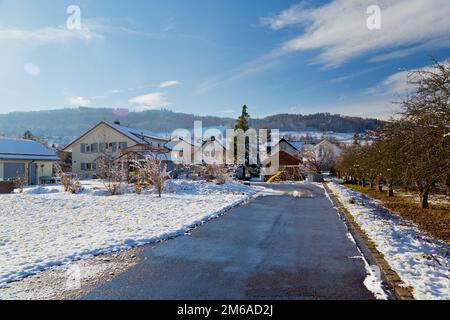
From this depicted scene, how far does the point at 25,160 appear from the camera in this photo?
1305 inches

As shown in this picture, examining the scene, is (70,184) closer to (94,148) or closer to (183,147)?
(94,148)

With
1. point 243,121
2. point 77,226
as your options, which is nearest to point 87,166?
point 243,121

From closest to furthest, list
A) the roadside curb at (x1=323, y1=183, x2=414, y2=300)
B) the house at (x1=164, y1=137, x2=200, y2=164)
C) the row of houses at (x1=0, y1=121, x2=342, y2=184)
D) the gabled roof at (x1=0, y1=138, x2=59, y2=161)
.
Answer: the roadside curb at (x1=323, y1=183, x2=414, y2=300) < the row of houses at (x1=0, y1=121, x2=342, y2=184) < the gabled roof at (x1=0, y1=138, x2=59, y2=161) < the house at (x1=164, y1=137, x2=200, y2=164)

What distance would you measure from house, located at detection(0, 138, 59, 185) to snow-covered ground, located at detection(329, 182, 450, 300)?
104 ft

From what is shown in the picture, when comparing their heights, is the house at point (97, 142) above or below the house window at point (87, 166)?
above

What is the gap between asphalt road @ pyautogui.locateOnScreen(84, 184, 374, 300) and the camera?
14.6 ft

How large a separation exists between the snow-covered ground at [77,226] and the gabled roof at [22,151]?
20.1 meters

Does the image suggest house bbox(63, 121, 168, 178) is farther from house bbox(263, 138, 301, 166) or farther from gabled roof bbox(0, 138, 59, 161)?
house bbox(263, 138, 301, 166)

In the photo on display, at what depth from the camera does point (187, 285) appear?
4711mm

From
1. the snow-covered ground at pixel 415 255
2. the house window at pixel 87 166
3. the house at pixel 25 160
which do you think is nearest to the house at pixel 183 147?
the house window at pixel 87 166

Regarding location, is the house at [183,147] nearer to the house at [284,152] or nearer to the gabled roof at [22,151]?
the house at [284,152]

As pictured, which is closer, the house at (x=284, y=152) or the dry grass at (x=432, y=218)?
the dry grass at (x=432, y=218)

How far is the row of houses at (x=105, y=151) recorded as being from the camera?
31188mm

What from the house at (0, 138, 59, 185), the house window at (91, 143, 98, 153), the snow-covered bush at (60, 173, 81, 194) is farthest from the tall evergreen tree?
the snow-covered bush at (60, 173, 81, 194)
